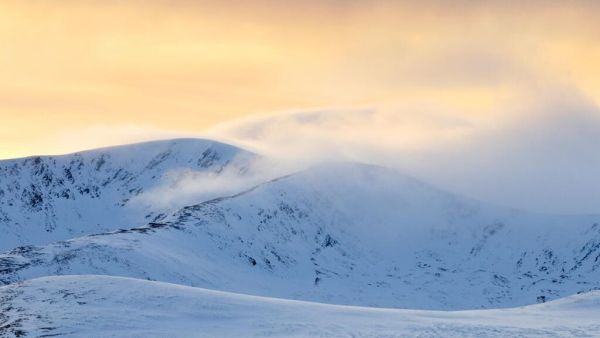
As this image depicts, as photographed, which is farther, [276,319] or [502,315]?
[502,315]

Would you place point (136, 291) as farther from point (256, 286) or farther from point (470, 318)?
point (256, 286)

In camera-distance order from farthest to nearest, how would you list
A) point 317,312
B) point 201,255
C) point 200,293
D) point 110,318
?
1. point 201,255
2. point 200,293
3. point 317,312
4. point 110,318

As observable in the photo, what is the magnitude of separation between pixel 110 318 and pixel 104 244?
9670 centimetres

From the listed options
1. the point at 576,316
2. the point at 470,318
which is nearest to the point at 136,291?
the point at 470,318

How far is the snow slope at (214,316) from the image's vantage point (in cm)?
5362

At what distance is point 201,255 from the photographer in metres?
171

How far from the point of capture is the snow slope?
176 feet

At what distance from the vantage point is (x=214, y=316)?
58.8m

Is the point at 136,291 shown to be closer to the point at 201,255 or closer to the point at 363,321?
the point at 363,321

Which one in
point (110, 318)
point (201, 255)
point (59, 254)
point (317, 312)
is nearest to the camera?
point (110, 318)

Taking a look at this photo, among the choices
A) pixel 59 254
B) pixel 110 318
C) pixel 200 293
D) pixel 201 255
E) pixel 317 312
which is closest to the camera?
pixel 110 318

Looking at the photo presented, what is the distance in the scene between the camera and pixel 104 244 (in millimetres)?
150250

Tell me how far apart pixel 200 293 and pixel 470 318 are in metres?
20.1

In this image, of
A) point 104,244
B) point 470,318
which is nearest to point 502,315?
point 470,318
